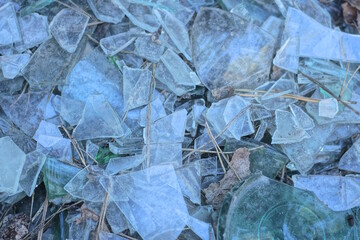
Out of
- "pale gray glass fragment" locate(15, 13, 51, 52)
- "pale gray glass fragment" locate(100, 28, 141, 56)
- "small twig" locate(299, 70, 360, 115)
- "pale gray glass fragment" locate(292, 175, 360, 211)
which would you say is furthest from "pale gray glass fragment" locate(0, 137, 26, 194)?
"small twig" locate(299, 70, 360, 115)

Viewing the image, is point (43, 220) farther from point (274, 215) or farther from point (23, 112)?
point (274, 215)

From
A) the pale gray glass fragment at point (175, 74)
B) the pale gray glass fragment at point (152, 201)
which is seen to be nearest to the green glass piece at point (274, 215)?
the pale gray glass fragment at point (152, 201)

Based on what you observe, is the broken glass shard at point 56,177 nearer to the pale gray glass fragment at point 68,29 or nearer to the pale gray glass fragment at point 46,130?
the pale gray glass fragment at point 46,130

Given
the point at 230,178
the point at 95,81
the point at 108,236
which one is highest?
the point at 95,81

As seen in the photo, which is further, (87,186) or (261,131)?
(261,131)

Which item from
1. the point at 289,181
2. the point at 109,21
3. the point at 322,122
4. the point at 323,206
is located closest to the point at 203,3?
the point at 109,21

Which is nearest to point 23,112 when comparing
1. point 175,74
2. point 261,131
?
point 175,74
